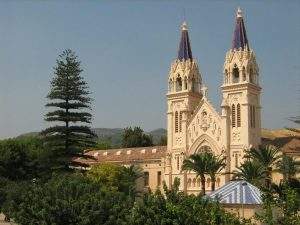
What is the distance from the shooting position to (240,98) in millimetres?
50406

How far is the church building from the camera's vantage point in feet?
164

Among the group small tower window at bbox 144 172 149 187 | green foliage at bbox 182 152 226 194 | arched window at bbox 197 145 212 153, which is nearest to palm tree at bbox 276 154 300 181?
green foliage at bbox 182 152 226 194

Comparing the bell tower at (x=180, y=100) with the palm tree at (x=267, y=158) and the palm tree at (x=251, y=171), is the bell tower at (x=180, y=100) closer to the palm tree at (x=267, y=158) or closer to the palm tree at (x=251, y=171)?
the palm tree at (x=267, y=158)

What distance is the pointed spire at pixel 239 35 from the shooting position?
5246 centimetres

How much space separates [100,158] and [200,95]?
1337cm

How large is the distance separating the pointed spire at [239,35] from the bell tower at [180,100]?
539 cm

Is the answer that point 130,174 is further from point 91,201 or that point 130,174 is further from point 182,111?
point 91,201

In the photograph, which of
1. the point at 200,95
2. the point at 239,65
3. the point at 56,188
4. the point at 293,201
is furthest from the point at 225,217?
the point at 200,95

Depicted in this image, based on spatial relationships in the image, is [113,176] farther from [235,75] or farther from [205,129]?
[235,75]

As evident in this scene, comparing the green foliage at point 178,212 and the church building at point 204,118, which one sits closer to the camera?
the green foliage at point 178,212

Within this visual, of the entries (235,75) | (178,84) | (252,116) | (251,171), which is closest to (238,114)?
(252,116)

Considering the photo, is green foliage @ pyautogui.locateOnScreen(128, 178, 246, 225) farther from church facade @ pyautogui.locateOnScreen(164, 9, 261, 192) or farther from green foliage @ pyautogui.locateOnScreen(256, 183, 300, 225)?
church facade @ pyautogui.locateOnScreen(164, 9, 261, 192)

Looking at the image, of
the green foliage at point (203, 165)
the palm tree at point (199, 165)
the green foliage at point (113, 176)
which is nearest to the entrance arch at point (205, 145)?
the green foliage at point (203, 165)

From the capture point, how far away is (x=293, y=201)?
17.1 metres
